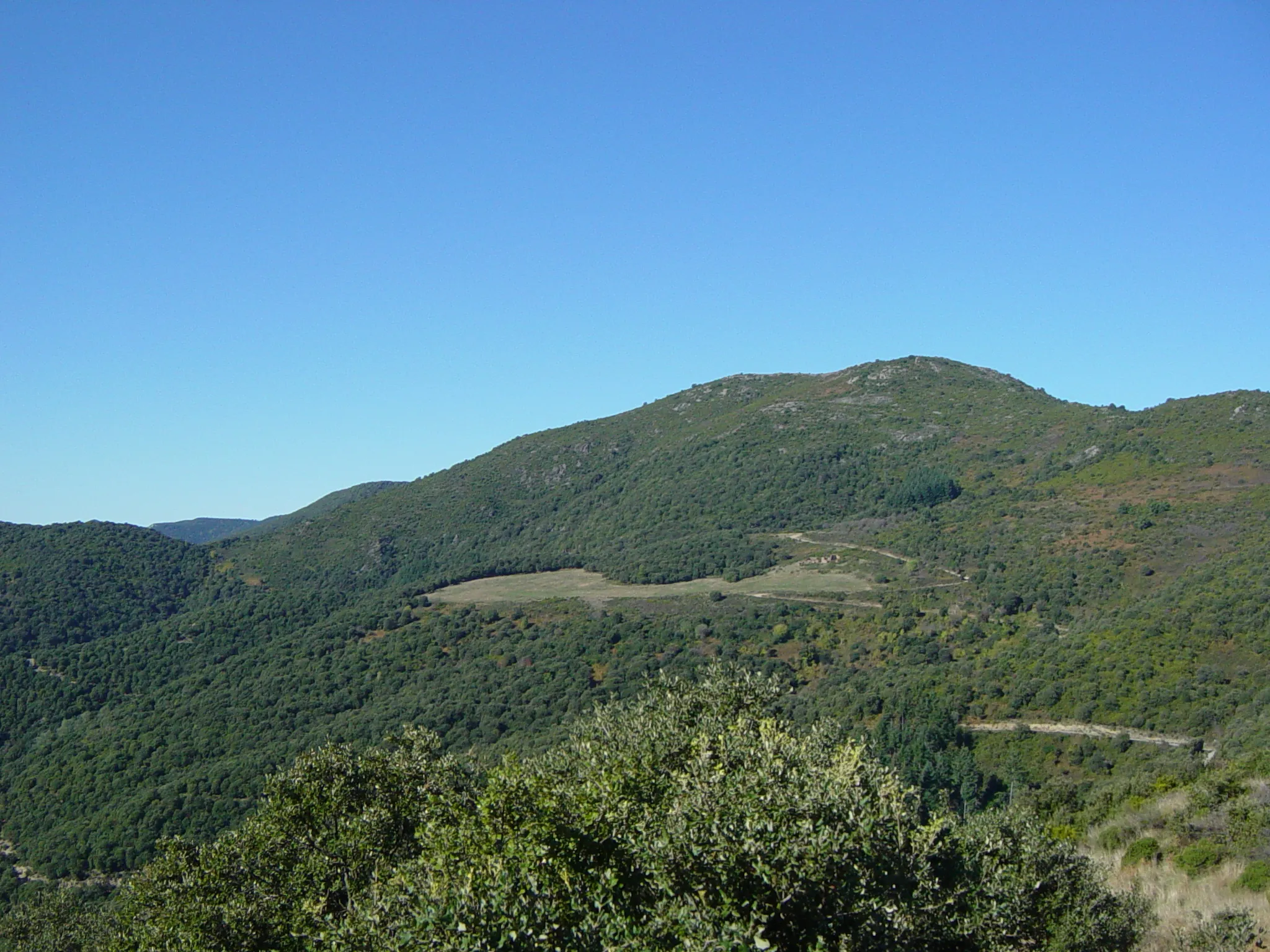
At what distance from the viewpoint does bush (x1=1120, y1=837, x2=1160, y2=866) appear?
85.8 ft

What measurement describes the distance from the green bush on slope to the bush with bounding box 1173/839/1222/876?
300 cm

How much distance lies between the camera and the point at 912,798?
18594 millimetres

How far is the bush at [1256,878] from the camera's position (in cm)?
2062

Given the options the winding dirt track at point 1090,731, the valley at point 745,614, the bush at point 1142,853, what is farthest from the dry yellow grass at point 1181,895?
the winding dirt track at point 1090,731

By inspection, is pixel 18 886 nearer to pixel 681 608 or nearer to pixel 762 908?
pixel 681 608

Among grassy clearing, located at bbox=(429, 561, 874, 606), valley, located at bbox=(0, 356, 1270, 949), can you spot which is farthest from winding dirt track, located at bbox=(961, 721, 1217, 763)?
grassy clearing, located at bbox=(429, 561, 874, 606)

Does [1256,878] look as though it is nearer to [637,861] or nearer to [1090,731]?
[637,861]

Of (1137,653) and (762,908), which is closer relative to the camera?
(762,908)

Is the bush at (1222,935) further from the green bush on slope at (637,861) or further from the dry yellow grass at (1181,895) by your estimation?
the green bush on slope at (637,861)

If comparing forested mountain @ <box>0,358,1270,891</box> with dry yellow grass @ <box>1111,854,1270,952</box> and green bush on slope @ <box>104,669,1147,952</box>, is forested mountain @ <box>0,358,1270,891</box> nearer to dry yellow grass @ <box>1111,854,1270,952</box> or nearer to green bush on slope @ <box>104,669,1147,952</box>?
dry yellow grass @ <box>1111,854,1270,952</box>

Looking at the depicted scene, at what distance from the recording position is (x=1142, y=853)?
26.5 meters

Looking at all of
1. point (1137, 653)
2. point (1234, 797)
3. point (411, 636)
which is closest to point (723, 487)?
point (411, 636)

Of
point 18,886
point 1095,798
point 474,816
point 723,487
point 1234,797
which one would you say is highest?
point 723,487

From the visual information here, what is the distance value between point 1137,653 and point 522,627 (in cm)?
5712
